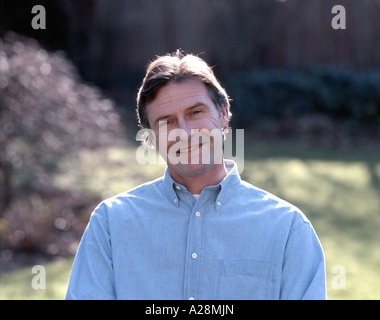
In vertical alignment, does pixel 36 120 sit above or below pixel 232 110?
below

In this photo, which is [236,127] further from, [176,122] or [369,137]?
[176,122]

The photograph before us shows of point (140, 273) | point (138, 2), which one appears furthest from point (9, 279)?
point (138, 2)

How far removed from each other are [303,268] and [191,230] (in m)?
0.41

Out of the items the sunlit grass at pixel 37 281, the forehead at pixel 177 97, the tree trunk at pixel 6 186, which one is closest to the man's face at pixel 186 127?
the forehead at pixel 177 97

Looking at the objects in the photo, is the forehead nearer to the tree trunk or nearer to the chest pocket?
the chest pocket

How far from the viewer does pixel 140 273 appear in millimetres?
2109

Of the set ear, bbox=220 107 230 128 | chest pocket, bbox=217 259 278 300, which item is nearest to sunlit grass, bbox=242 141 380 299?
ear, bbox=220 107 230 128

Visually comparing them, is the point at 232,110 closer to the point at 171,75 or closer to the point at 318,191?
the point at 318,191

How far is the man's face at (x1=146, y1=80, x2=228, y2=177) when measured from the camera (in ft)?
7.26

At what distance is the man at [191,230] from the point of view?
2080 millimetres

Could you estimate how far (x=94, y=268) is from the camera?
2109mm

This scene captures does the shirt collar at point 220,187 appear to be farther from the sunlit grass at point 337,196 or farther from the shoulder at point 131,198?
the sunlit grass at point 337,196

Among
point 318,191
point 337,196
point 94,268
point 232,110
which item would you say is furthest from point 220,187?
point 232,110
